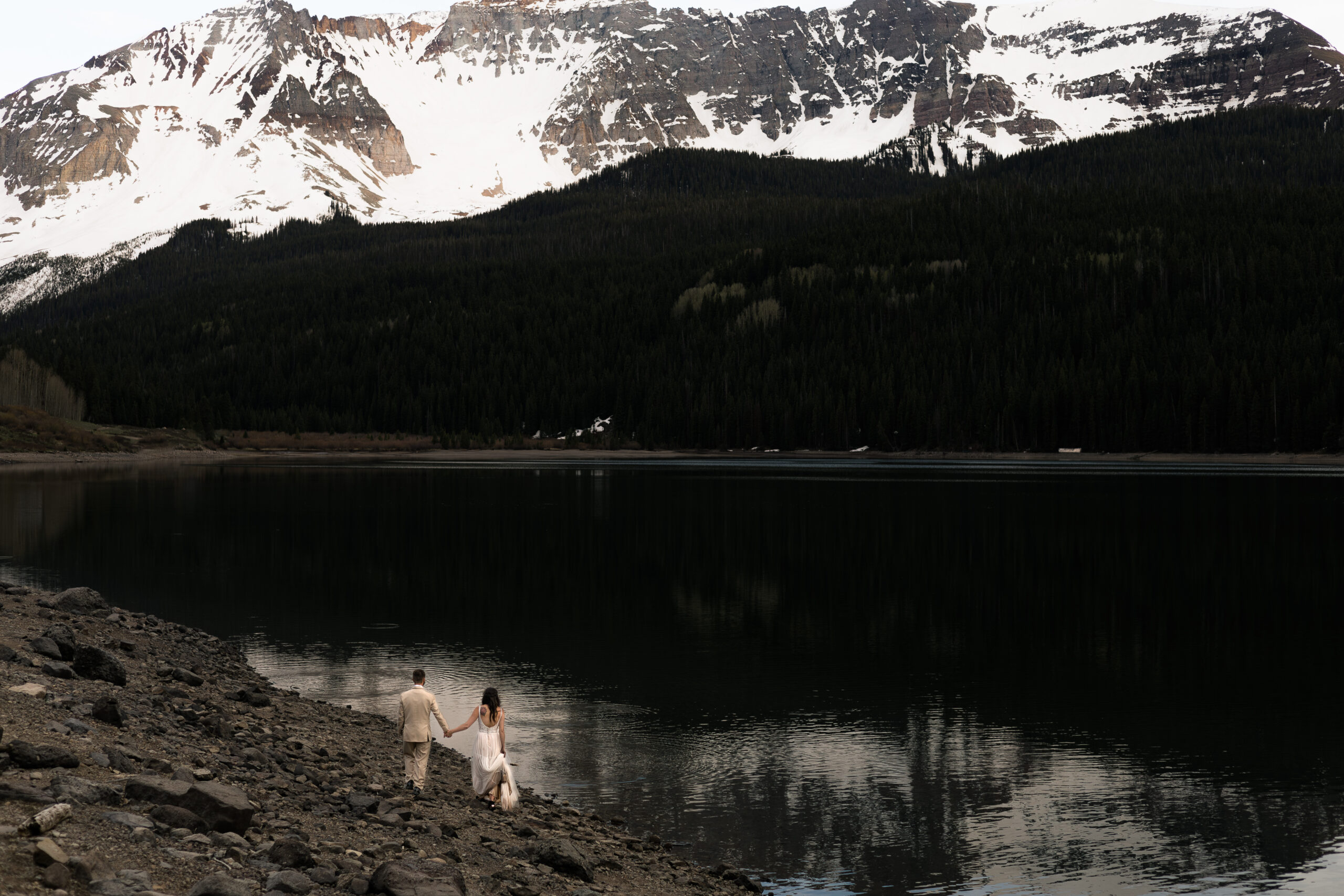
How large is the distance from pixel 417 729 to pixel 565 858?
15.8ft

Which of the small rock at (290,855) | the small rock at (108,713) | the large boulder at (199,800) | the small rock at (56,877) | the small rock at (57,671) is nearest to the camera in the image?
the small rock at (56,877)

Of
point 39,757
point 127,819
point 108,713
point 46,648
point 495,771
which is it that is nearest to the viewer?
point 127,819

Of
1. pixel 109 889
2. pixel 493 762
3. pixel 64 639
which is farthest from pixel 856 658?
pixel 109 889

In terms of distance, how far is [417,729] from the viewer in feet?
65.8

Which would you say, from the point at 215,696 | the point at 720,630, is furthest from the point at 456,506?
the point at 215,696

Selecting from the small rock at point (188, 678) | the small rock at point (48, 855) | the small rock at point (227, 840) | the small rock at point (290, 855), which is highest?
the small rock at point (48, 855)

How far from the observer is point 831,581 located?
4694cm

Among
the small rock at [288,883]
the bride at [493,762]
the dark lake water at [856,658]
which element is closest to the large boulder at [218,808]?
the small rock at [288,883]

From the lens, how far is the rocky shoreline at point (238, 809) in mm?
12375

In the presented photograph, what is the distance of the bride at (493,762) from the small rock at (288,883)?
20.5 feet

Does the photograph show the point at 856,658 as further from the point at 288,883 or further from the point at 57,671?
the point at 288,883

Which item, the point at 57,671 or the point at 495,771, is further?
the point at 57,671

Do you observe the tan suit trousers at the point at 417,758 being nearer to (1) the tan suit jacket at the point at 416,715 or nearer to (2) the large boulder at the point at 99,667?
(1) the tan suit jacket at the point at 416,715

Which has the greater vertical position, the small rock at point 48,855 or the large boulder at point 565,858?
the small rock at point 48,855
